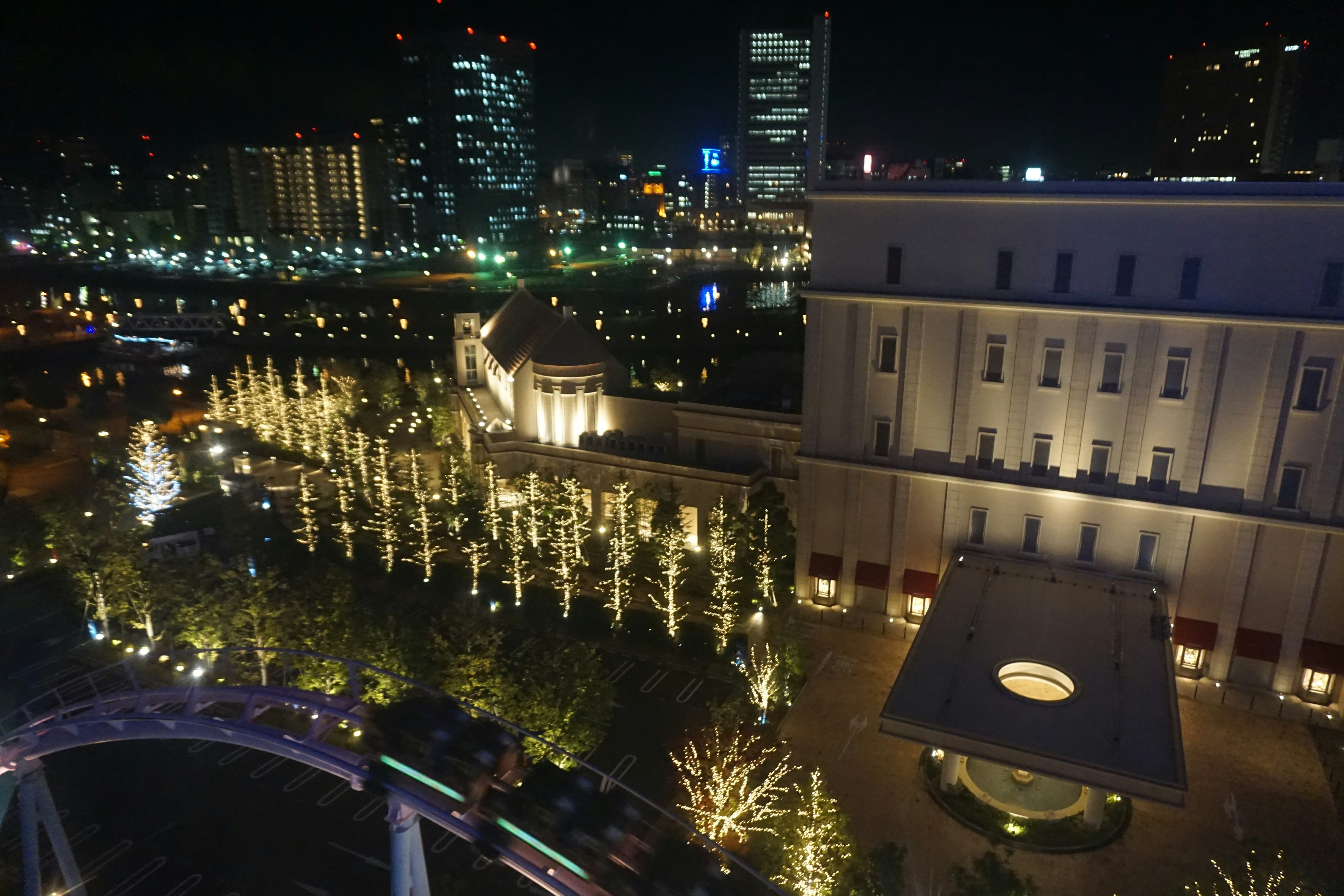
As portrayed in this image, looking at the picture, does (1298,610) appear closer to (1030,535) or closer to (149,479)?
(1030,535)

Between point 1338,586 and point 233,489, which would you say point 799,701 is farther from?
point 233,489

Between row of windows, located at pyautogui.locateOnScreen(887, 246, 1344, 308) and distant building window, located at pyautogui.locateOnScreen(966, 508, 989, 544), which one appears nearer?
row of windows, located at pyautogui.locateOnScreen(887, 246, 1344, 308)

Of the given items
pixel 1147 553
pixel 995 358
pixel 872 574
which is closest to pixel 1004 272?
pixel 995 358

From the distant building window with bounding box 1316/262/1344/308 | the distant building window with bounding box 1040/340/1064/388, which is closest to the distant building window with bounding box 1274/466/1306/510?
the distant building window with bounding box 1316/262/1344/308

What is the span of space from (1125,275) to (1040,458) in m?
6.42

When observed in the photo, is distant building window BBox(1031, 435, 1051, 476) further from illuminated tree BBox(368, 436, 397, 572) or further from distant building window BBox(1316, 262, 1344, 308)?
illuminated tree BBox(368, 436, 397, 572)

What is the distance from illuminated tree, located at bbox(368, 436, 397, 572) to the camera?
36250mm

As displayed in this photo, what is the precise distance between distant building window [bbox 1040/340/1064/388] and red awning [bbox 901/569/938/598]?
7962 millimetres

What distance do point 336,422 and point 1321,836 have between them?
50.1m

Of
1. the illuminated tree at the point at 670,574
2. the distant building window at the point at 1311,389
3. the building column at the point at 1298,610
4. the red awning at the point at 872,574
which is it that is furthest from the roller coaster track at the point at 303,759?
the distant building window at the point at 1311,389

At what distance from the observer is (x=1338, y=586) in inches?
974

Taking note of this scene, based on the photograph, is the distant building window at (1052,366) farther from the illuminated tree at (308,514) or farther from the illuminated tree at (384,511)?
the illuminated tree at (308,514)

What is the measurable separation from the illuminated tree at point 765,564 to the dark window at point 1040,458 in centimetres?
1066

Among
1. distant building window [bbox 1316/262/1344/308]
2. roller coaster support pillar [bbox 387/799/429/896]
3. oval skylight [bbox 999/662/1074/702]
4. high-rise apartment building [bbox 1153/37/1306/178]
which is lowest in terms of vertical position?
oval skylight [bbox 999/662/1074/702]
